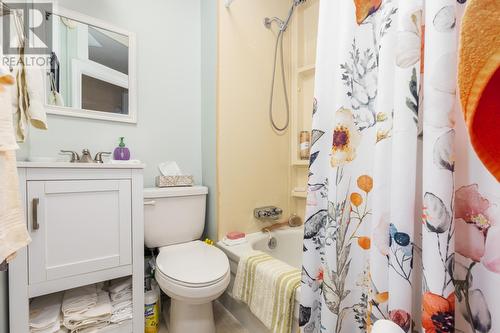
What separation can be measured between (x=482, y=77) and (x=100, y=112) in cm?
171

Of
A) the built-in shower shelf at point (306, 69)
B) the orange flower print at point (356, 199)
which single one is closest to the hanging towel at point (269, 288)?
the orange flower print at point (356, 199)

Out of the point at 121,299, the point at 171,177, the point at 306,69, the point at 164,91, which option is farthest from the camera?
the point at 306,69

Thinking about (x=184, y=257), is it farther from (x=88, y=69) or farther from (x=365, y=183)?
(x=88, y=69)

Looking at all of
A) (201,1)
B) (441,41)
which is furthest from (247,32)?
(441,41)

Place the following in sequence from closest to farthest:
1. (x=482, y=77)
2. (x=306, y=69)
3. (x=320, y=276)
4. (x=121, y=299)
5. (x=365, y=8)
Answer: (x=482, y=77), (x=365, y=8), (x=320, y=276), (x=121, y=299), (x=306, y=69)

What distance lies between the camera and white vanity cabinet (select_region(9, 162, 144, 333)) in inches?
39.1

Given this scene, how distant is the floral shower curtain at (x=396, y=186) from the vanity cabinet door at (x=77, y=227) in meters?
0.92

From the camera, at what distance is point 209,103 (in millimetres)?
1738

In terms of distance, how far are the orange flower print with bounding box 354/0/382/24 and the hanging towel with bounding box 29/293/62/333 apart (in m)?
1.67

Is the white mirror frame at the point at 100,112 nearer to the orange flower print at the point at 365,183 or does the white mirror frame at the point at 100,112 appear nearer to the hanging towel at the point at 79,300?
the hanging towel at the point at 79,300

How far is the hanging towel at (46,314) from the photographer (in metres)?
1.03

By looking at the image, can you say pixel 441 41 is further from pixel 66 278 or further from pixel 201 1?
pixel 201 1

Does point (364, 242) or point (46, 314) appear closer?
point (364, 242)

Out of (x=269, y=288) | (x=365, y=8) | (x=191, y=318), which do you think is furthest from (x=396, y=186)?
(x=191, y=318)
